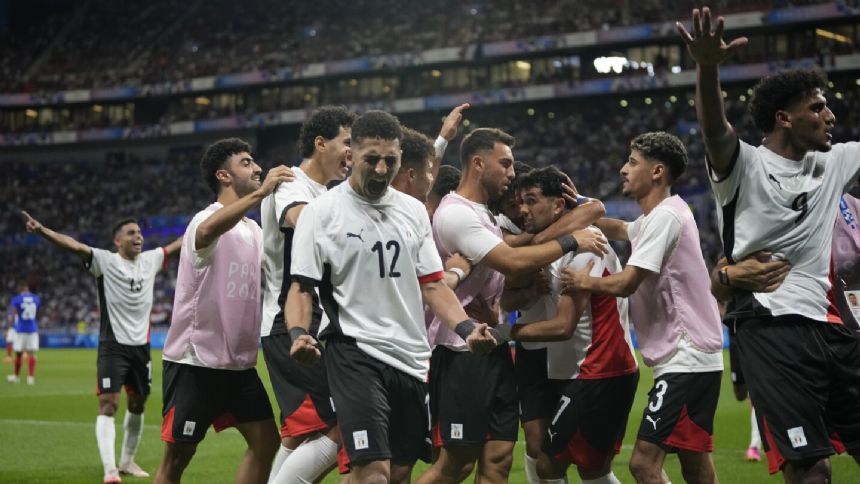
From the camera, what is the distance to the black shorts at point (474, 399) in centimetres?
653

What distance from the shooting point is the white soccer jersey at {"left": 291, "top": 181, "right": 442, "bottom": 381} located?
5.59 meters

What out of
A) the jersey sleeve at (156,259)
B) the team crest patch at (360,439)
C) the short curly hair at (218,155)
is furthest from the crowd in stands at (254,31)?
the team crest patch at (360,439)

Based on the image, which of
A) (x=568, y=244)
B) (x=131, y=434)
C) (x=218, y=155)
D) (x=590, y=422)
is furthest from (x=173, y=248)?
(x=568, y=244)

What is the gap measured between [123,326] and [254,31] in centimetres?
6043

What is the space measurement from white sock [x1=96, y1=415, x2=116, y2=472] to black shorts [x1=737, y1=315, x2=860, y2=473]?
7313mm

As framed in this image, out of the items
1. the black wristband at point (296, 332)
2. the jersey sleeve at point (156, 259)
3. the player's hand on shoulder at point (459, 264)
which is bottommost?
the black wristband at point (296, 332)

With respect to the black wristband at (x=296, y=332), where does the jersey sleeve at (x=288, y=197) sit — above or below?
above

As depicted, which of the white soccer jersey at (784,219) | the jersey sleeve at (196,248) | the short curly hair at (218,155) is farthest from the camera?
the short curly hair at (218,155)

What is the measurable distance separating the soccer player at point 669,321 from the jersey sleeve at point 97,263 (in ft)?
24.3

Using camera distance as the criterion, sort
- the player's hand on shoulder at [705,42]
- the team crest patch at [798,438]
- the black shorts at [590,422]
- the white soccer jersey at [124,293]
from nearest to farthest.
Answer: the player's hand on shoulder at [705,42] → the team crest patch at [798,438] → the black shorts at [590,422] → the white soccer jersey at [124,293]

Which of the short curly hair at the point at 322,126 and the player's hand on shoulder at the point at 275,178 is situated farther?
the short curly hair at the point at 322,126

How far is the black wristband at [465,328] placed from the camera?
5.59 metres

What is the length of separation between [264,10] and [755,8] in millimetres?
34705

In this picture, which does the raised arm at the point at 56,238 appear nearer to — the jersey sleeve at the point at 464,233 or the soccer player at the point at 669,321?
the jersey sleeve at the point at 464,233
